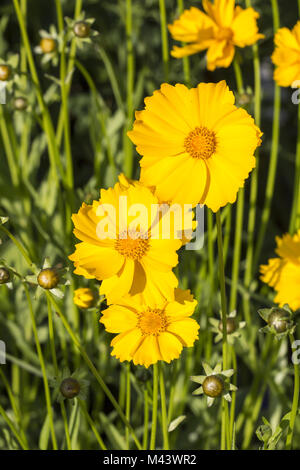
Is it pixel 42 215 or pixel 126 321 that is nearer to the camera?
pixel 126 321

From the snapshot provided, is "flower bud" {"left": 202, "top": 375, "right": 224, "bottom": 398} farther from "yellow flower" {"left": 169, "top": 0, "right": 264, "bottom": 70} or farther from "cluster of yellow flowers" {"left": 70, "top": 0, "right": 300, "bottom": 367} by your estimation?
"yellow flower" {"left": 169, "top": 0, "right": 264, "bottom": 70}

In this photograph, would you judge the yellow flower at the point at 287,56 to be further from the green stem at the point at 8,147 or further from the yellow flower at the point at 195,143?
the green stem at the point at 8,147

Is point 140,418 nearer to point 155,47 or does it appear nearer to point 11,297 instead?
point 11,297

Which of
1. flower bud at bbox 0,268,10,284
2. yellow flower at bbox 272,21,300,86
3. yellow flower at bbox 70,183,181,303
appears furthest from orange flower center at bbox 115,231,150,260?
yellow flower at bbox 272,21,300,86

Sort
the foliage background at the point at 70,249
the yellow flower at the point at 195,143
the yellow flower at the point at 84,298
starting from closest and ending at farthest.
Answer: the yellow flower at the point at 195,143
the yellow flower at the point at 84,298
the foliage background at the point at 70,249

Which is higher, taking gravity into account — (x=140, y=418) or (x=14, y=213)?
(x=14, y=213)

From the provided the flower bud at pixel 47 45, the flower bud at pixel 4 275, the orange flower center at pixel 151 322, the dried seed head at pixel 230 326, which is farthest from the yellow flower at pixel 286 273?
the flower bud at pixel 47 45

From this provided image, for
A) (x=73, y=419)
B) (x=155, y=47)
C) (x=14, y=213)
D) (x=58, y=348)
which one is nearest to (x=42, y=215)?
(x=14, y=213)
